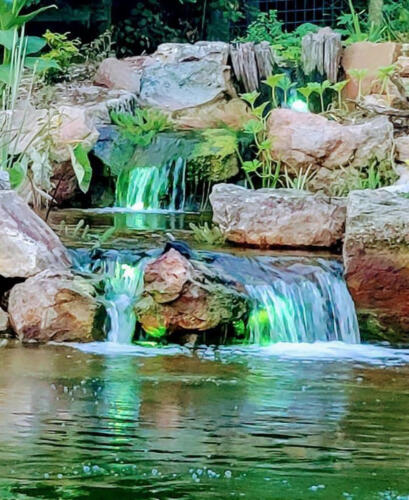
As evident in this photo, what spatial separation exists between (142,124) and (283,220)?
Result: 161 inches

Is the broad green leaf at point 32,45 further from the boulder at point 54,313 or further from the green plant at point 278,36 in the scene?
the green plant at point 278,36

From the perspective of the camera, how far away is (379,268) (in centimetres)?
847

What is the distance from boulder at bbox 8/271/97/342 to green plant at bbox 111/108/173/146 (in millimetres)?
5290

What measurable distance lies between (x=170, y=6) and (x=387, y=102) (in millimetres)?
7565

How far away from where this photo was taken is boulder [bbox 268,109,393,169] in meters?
11.7

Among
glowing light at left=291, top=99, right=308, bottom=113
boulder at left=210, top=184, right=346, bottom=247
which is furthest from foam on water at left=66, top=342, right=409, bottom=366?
glowing light at left=291, top=99, right=308, bottom=113

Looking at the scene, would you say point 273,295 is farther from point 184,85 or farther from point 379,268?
point 184,85

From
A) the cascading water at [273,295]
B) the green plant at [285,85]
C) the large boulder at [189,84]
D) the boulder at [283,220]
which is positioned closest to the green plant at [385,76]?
the green plant at [285,85]

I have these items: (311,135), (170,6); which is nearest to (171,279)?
(311,135)

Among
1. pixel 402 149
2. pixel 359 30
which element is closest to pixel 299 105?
pixel 402 149

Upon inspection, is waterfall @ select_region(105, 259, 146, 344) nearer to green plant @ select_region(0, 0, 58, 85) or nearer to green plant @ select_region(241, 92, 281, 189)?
green plant @ select_region(0, 0, 58, 85)

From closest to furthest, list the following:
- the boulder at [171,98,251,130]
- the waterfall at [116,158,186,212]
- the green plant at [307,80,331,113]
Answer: the waterfall at [116,158,186,212], the green plant at [307,80,331,113], the boulder at [171,98,251,130]

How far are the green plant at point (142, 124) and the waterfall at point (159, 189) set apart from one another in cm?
53

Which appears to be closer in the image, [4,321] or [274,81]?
[4,321]
